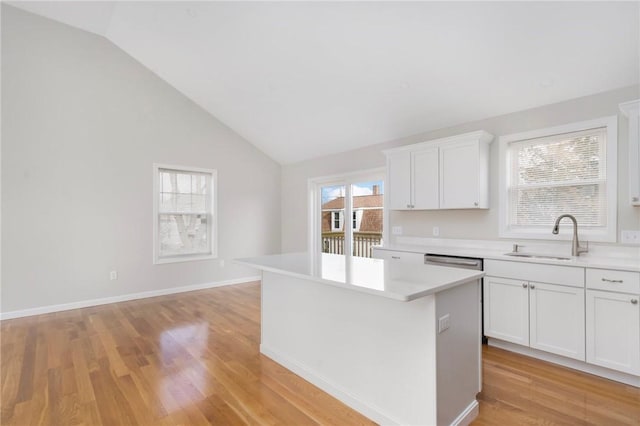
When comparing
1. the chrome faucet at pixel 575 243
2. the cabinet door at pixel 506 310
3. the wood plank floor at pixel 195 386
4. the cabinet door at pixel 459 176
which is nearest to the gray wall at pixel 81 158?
the wood plank floor at pixel 195 386

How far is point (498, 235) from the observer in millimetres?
3426

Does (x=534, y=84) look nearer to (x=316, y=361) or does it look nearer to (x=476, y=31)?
(x=476, y=31)

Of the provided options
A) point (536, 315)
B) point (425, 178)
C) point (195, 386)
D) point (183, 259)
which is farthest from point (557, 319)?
point (183, 259)

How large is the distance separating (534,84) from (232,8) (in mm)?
3042

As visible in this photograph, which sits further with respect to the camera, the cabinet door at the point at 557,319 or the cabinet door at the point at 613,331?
the cabinet door at the point at 557,319

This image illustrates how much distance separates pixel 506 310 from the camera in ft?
9.34

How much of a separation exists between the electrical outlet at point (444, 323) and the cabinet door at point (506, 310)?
4.82 feet

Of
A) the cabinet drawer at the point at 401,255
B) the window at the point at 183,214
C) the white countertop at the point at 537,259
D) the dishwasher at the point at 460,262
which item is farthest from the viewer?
the window at the point at 183,214

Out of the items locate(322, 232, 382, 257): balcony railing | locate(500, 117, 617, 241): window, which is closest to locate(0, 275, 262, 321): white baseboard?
locate(322, 232, 382, 257): balcony railing

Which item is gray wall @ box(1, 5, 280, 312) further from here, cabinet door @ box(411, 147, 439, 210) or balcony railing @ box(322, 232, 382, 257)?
cabinet door @ box(411, 147, 439, 210)

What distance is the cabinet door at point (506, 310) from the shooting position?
108 inches

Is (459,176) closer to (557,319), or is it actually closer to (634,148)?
(634,148)

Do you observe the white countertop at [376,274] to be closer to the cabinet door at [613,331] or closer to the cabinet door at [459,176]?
the cabinet door at [613,331]

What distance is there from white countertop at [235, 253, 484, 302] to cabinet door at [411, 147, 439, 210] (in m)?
1.51
